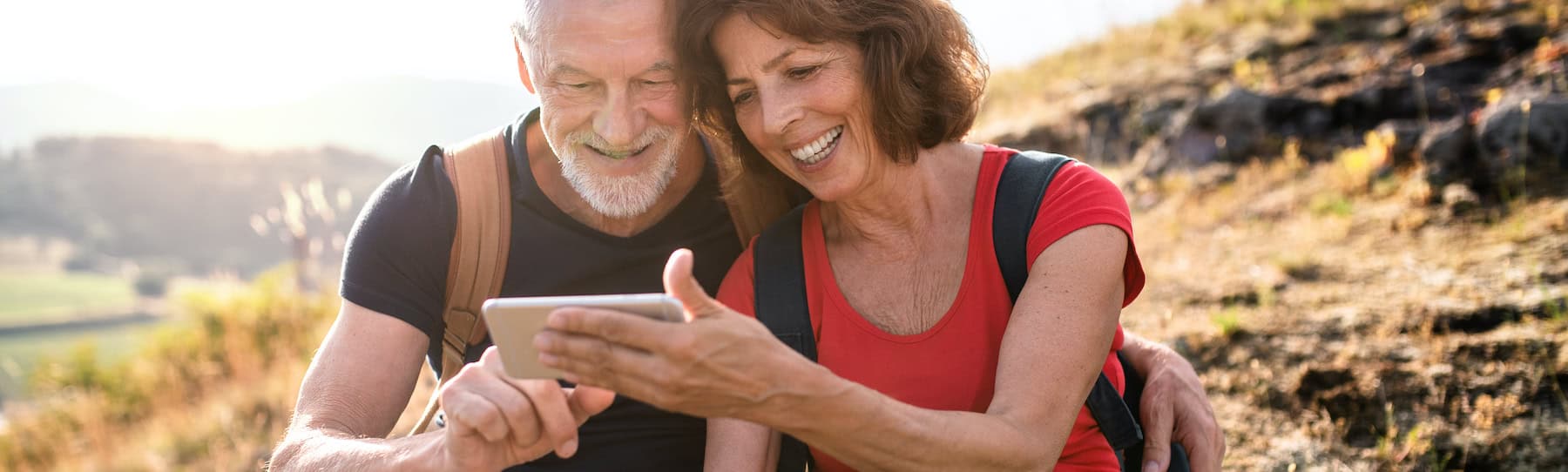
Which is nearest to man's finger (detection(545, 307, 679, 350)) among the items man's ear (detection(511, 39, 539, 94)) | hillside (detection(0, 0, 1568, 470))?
man's ear (detection(511, 39, 539, 94))

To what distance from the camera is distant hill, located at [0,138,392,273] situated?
92.9 meters

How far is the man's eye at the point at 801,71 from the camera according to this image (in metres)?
2.15

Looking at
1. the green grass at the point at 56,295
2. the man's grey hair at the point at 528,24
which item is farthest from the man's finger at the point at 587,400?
the green grass at the point at 56,295

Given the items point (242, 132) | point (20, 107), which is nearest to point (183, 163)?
point (242, 132)

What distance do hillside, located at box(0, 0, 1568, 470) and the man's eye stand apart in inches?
68.0

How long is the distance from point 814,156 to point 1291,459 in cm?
175

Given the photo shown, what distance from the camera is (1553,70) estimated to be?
17.6ft

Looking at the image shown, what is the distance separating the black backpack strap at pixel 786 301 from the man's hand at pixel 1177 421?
779 millimetres

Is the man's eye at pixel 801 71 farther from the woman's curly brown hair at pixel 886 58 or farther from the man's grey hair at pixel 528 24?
the man's grey hair at pixel 528 24

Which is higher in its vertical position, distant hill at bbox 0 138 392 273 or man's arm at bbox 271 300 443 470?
man's arm at bbox 271 300 443 470

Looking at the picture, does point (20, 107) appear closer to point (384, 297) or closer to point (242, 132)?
point (242, 132)

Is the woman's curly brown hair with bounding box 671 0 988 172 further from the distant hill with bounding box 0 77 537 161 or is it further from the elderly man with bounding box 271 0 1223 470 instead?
the distant hill with bounding box 0 77 537 161

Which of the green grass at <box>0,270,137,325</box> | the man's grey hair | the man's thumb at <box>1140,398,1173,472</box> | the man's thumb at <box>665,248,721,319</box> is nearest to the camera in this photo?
the man's thumb at <box>665,248,721,319</box>

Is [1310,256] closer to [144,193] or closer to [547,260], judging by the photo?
[547,260]
